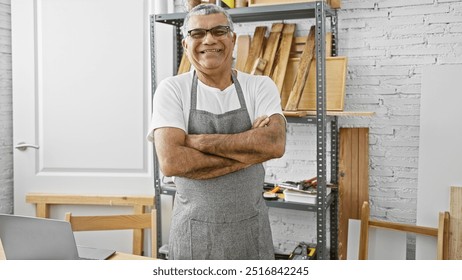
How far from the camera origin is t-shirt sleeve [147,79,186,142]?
1203 millimetres

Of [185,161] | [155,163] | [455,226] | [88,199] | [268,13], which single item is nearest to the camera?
[185,161]

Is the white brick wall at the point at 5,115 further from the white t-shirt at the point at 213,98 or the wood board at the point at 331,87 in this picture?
the wood board at the point at 331,87

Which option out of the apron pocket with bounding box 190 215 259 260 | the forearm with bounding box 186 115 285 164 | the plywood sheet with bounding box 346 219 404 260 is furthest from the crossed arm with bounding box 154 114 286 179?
the plywood sheet with bounding box 346 219 404 260

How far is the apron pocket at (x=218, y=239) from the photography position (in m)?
1.24

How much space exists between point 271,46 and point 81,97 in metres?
0.80

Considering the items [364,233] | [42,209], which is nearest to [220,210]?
[364,233]

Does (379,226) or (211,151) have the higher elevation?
(211,151)

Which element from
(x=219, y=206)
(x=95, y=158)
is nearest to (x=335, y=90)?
(x=219, y=206)

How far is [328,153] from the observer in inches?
72.0

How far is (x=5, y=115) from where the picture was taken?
1.94 metres

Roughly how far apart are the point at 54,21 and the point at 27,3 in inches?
5.1

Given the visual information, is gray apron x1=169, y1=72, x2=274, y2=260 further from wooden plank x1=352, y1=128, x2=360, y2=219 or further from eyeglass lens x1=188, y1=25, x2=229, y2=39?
wooden plank x1=352, y1=128, x2=360, y2=219

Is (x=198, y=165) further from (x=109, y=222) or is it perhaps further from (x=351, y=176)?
(x=351, y=176)

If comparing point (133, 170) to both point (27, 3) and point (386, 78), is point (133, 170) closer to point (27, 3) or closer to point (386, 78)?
point (27, 3)
